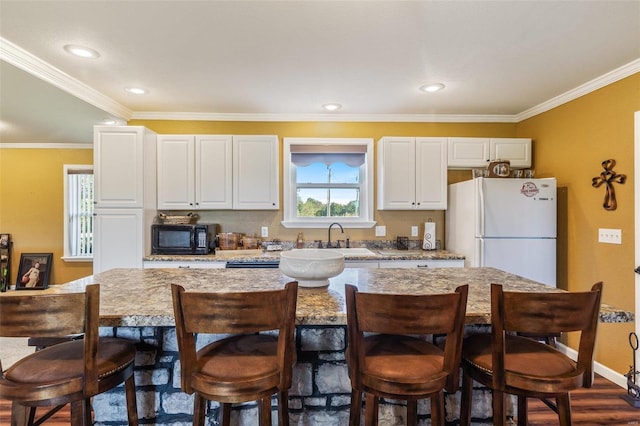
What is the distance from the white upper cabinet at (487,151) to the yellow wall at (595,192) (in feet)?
0.58

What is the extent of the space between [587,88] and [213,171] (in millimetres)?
3741

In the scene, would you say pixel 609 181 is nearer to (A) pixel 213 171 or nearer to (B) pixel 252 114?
(B) pixel 252 114

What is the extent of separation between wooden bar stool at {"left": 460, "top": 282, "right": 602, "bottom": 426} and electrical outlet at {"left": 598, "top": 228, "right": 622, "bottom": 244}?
2071 millimetres

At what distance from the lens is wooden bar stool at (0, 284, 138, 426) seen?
99 centimetres

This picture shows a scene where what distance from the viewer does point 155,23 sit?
1934mm

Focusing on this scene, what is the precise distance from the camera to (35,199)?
514cm

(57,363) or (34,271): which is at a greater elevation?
(57,363)

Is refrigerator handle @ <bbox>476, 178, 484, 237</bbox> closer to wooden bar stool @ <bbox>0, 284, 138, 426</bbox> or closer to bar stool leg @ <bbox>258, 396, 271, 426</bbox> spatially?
bar stool leg @ <bbox>258, 396, 271, 426</bbox>

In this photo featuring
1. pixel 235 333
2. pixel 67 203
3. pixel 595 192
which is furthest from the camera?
pixel 67 203

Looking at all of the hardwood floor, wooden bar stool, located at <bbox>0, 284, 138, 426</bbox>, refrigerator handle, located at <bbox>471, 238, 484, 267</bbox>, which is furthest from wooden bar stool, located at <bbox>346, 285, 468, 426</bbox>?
refrigerator handle, located at <bbox>471, 238, 484, 267</bbox>

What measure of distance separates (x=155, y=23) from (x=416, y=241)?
3.28 meters

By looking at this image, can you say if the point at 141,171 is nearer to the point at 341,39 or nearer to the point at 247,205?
the point at 247,205

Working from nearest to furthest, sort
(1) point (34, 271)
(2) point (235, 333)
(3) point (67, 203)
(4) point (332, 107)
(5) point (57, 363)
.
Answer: (2) point (235, 333) < (5) point (57, 363) < (4) point (332, 107) < (1) point (34, 271) < (3) point (67, 203)

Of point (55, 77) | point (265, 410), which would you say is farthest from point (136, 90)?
point (265, 410)
